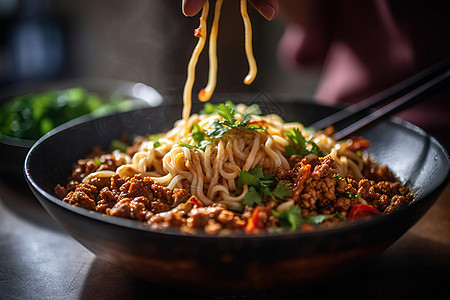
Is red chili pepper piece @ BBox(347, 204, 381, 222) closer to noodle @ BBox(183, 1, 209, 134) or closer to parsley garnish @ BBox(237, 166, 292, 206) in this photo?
parsley garnish @ BBox(237, 166, 292, 206)

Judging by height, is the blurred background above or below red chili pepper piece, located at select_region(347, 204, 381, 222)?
below

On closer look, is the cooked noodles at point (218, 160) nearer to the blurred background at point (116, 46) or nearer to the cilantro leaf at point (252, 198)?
the cilantro leaf at point (252, 198)

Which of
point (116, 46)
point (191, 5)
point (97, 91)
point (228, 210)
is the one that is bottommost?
point (116, 46)

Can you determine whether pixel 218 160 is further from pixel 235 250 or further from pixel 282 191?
pixel 235 250

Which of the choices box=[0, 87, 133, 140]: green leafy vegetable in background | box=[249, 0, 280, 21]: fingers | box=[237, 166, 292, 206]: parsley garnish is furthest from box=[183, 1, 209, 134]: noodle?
box=[0, 87, 133, 140]: green leafy vegetable in background

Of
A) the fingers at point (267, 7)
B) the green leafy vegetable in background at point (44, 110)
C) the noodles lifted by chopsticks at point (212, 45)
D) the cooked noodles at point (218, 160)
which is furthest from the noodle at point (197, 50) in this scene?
the green leafy vegetable in background at point (44, 110)

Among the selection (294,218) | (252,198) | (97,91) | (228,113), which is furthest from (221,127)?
(97,91)
